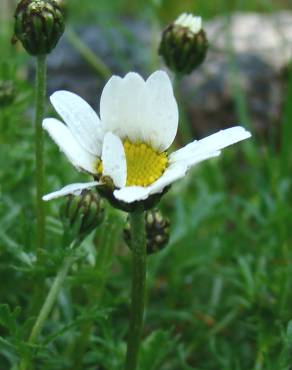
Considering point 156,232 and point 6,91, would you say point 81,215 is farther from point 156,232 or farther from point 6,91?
point 6,91

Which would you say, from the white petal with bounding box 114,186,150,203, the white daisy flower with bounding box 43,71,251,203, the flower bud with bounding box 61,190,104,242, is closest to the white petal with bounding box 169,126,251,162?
the white daisy flower with bounding box 43,71,251,203

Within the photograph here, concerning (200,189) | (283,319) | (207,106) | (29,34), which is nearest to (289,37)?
(207,106)

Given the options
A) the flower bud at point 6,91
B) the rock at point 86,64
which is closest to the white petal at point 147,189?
→ the flower bud at point 6,91

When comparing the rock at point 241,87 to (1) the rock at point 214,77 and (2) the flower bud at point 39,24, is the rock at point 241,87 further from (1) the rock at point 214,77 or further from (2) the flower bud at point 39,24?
(2) the flower bud at point 39,24

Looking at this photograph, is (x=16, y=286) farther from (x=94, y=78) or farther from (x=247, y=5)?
(x=247, y=5)

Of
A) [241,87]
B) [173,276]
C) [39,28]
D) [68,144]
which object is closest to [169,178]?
[68,144]

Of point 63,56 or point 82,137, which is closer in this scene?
point 82,137
